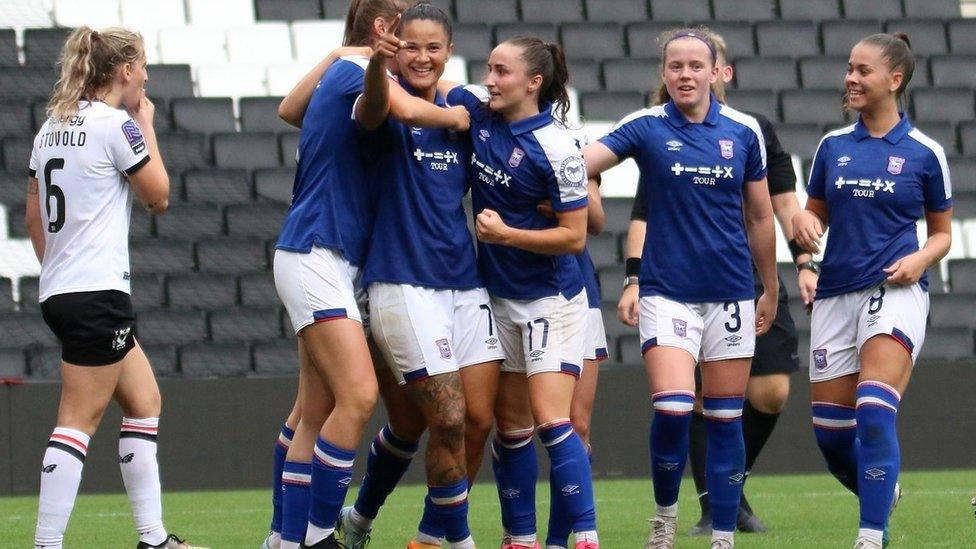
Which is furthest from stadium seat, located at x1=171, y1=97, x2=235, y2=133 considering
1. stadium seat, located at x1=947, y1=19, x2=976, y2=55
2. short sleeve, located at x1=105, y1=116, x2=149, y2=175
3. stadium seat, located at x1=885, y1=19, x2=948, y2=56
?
short sleeve, located at x1=105, y1=116, x2=149, y2=175

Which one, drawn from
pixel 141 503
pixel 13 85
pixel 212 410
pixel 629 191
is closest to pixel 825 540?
pixel 141 503

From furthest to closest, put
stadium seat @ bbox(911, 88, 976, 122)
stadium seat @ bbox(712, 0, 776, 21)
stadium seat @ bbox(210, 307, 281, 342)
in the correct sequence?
stadium seat @ bbox(712, 0, 776, 21) → stadium seat @ bbox(911, 88, 976, 122) → stadium seat @ bbox(210, 307, 281, 342)

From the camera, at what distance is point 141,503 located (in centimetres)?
557

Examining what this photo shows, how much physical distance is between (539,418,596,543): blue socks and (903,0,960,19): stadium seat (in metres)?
10.8

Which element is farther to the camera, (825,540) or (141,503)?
(825,540)

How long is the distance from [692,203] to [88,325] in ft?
7.14

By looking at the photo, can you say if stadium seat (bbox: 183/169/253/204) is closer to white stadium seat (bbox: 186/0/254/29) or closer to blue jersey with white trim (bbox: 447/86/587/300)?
white stadium seat (bbox: 186/0/254/29)

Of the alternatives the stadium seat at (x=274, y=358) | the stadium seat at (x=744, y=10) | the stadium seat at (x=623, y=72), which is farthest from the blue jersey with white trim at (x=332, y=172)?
the stadium seat at (x=744, y=10)

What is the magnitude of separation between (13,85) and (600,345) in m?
7.59

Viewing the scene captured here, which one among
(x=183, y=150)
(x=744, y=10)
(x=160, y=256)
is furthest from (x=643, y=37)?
(x=160, y=256)

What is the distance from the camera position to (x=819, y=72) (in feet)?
46.3

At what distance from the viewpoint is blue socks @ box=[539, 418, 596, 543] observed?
5266 millimetres

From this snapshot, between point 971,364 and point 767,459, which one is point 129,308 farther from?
point 971,364

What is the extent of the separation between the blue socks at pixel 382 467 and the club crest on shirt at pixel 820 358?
154 centimetres
